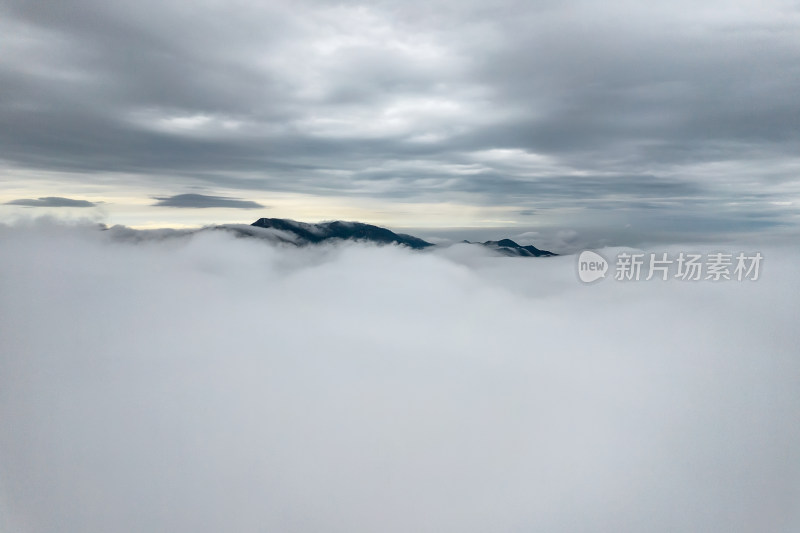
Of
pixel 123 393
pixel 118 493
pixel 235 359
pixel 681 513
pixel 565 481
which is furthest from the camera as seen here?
pixel 235 359

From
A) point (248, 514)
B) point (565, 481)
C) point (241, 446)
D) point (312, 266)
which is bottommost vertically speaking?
point (248, 514)

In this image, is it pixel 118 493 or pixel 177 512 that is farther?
pixel 177 512

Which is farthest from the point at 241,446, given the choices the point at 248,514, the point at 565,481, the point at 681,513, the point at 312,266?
the point at 681,513

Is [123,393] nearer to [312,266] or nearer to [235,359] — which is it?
[235,359]

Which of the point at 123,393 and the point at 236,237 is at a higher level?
the point at 236,237

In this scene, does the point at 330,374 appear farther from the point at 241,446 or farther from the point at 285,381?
the point at 241,446

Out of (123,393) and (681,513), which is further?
(123,393)

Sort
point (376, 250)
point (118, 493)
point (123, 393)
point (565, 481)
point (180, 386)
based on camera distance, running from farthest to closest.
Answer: point (376, 250), point (180, 386), point (123, 393), point (565, 481), point (118, 493)

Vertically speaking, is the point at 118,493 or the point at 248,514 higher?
the point at 118,493

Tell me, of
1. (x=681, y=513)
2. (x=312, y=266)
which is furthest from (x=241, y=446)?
(x=681, y=513)
